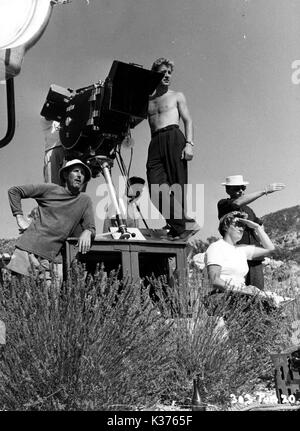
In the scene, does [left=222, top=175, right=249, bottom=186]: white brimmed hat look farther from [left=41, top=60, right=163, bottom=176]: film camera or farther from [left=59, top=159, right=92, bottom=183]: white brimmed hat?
[left=59, top=159, right=92, bottom=183]: white brimmed hat

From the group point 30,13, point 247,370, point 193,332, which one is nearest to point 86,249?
point 193,332

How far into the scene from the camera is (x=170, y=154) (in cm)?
542

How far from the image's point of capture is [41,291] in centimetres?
321

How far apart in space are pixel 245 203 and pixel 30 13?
382 cm

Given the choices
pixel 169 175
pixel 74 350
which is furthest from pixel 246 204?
pixel 74 350

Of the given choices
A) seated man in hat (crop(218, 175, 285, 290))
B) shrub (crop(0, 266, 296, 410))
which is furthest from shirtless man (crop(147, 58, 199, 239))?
shrub (crop(0, 266, 296, 410))

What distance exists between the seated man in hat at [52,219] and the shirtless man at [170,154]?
899mm

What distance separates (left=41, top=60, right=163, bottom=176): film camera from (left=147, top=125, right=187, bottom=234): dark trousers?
16.0 inches

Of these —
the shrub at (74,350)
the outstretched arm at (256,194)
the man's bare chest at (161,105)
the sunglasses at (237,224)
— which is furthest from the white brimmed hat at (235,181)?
the shrub at (74,350)

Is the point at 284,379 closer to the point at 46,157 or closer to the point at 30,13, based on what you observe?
the point at 30,13

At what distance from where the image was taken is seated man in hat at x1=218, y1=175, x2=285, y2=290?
5.25m

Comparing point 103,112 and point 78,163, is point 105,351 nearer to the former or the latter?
point 78,163

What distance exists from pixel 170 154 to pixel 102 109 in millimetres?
775
